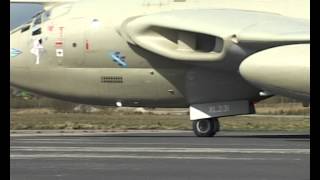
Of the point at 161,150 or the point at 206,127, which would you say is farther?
the point at 206,127

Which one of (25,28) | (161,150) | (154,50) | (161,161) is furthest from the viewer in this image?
(25,28)

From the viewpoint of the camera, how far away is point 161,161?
452 inches

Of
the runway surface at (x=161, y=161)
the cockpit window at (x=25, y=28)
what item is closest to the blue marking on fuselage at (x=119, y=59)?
the cockpit window at (x=25, y=28)

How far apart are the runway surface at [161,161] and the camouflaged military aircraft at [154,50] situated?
3353 mm

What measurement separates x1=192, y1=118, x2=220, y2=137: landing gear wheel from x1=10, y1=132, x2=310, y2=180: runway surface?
3.60m

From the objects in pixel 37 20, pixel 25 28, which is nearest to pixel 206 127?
pixel 37 20

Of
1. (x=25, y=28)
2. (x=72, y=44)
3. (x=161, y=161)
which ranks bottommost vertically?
(x=161, y=161)

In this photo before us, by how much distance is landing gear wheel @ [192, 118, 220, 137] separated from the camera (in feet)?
63.3

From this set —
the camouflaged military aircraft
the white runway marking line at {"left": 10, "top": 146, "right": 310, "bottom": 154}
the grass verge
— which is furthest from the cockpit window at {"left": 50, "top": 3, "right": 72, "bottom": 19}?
the white runway marking line at {"left": 10, "top": 146, "right": 310, "bottom": 154}

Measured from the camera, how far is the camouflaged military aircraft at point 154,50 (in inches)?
712

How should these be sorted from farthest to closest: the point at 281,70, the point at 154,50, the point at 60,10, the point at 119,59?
the point at 60,10 < the point at 119,59 < the point at 154,50 < the point at 281,70

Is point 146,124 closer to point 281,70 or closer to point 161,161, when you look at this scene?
point 281,70

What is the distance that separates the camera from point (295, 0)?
18688 millimetres

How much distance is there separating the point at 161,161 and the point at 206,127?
7.98m
